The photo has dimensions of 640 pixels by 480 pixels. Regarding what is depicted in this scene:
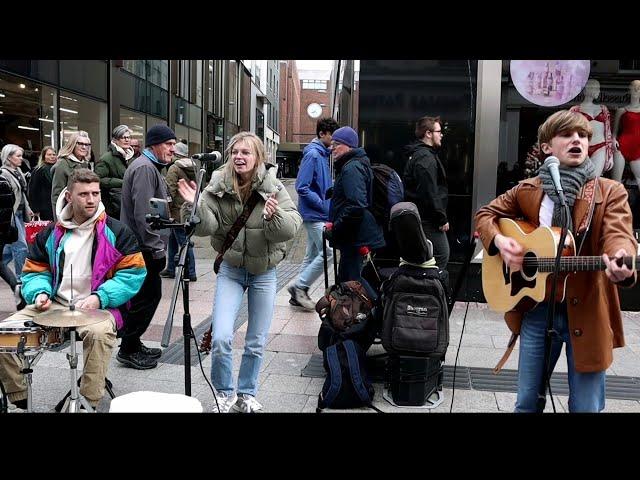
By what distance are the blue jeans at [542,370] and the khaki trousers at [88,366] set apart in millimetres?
2329

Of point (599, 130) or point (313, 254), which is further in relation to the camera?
point (599, 130)

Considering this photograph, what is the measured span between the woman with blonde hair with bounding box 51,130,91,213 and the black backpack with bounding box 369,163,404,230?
318 cm

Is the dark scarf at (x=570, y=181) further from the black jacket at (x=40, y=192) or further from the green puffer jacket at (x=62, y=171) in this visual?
the black jacket at (x=40, y=192)

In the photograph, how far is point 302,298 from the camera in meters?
6.86

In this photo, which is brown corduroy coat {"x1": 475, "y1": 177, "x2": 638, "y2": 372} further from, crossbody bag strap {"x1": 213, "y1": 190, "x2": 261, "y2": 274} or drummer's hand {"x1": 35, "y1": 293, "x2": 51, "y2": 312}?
drummer's hand {"x1": 35, "y1": 293, "x2": 51, "y2": 312}

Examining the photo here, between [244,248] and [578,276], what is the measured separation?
6.36 ft

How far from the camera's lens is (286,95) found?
77625mm

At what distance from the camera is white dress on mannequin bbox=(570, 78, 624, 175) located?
23.6 feet

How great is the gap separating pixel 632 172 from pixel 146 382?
5.85 metres

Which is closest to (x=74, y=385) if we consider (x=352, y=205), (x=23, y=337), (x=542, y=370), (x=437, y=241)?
(x=23, y=337)

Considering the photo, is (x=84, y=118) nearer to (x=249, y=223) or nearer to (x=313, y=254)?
(x=313, y=254)

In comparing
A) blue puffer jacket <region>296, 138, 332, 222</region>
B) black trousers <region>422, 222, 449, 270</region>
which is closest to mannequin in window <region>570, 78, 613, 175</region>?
black trousers <region>422, 222, 449, 270</region>
